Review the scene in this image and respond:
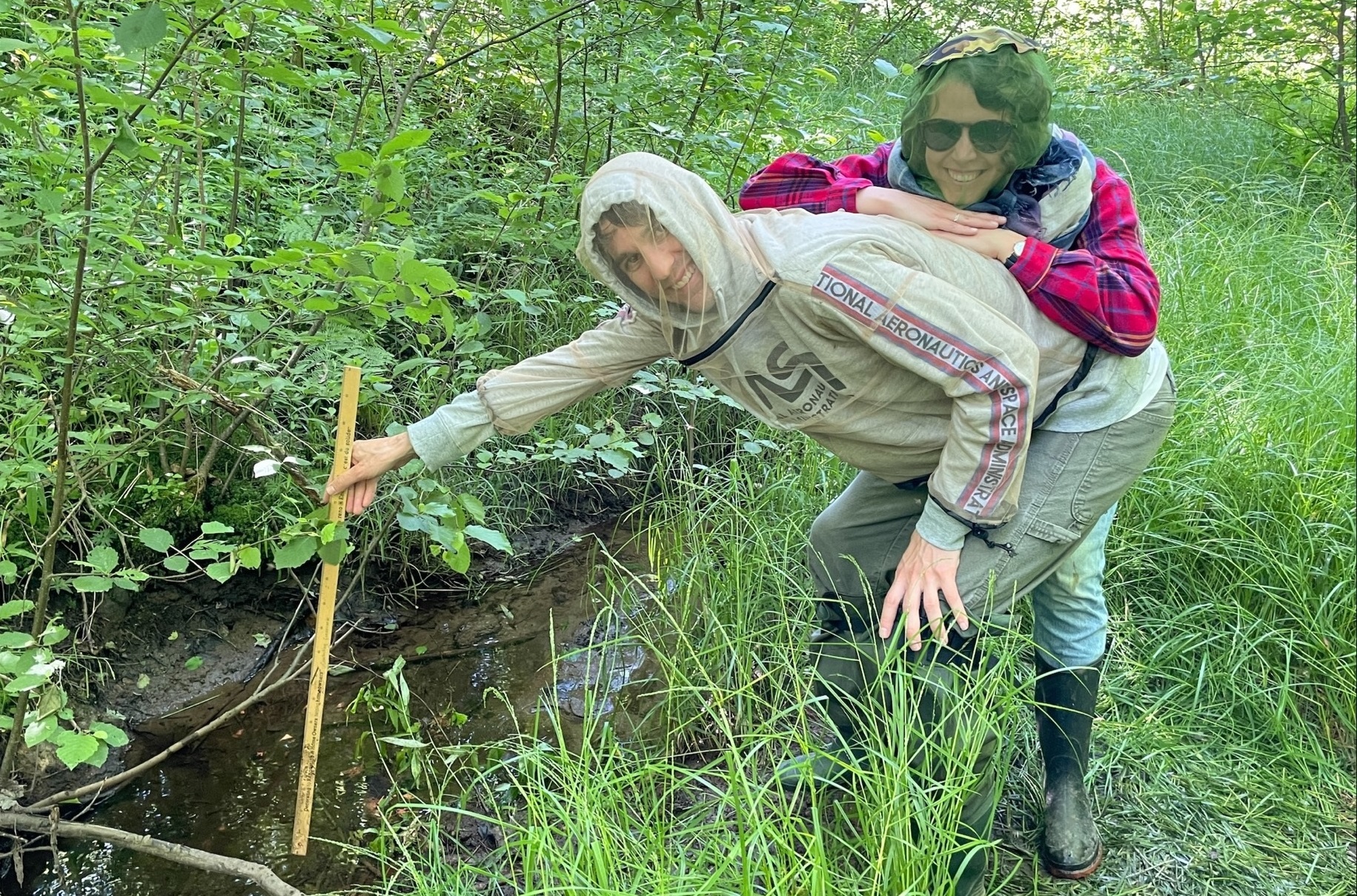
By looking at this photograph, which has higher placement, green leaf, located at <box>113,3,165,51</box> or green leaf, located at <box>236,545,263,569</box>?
green leaf, located at <box>113,3,165,51</box>

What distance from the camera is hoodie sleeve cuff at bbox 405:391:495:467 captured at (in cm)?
200

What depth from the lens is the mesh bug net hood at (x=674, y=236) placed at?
1606 mm

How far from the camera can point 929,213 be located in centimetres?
180

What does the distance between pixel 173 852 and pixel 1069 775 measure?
2023 mm

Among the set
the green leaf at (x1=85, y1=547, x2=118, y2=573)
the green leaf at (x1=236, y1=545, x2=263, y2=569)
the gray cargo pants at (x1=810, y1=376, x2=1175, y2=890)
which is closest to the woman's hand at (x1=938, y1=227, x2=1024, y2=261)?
the gray cargo pants at (x1=810, y1=376, x2=1175, y2=890)

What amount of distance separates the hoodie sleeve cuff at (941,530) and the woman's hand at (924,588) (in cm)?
1

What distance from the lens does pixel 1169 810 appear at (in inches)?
93.4

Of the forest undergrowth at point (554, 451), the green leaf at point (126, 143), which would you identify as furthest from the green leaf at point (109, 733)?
the green leaf at point (126, 143)

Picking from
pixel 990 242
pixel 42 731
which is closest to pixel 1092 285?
pixel 990 242

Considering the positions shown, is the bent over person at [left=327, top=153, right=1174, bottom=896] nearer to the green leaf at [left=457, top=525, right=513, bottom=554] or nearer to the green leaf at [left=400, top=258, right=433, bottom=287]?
the green leaf at [left=457, top=525, right=513, bottom=554]

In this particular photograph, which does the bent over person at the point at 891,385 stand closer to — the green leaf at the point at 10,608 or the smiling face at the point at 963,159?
the smiling face at the point at 963,159

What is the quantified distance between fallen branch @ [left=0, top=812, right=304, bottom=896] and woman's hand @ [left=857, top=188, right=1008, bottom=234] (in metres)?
1.80

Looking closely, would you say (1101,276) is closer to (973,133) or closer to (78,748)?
(973,133)

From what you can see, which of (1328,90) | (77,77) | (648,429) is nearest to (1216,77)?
(1328,90)
